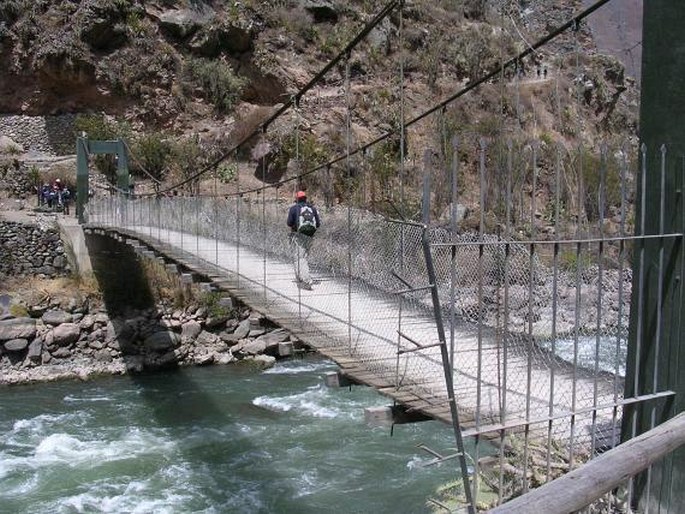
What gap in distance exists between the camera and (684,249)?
2.20 meters

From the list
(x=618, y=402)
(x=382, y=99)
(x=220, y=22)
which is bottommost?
(x=618, y=402)

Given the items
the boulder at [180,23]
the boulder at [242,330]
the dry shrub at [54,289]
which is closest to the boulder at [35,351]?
the dry shrub at [54,289]

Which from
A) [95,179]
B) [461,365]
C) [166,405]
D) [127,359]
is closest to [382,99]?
[95,179]

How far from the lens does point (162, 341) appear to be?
33.1 ft

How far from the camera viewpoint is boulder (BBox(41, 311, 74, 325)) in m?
9.98

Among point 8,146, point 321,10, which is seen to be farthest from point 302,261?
point 321,10

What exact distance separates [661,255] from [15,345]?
8831 millimetres

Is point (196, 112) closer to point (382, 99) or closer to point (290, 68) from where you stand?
point (290, 68)

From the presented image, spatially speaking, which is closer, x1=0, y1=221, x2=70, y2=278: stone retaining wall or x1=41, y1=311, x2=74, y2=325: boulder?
x1=41, y1=311, x2=74, y2=325: boulder

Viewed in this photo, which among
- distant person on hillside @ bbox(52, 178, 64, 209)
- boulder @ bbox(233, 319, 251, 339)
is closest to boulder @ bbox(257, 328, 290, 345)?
boulder @ bbox(233, 319, 251, 339)

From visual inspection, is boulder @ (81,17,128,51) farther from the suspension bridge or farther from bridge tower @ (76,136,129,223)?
the suspension bridge

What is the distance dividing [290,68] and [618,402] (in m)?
16.9

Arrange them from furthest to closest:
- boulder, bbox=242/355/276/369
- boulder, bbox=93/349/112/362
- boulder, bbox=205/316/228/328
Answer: boulder, bbox=205/316/228/328 → boulder, bbox=242/355/276/369 → boulder, bbox=93/349/112/362

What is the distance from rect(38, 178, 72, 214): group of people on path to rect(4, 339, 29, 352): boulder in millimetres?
4094
